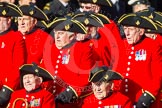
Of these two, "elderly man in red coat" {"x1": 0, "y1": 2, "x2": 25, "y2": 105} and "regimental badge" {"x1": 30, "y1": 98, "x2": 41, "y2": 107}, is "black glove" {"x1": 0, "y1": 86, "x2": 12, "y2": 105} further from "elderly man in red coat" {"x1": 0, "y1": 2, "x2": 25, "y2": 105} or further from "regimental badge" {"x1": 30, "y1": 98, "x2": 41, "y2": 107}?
"regimental badge" {"x1": 30, "y1": 98, "x2": 41, "y2": 107}

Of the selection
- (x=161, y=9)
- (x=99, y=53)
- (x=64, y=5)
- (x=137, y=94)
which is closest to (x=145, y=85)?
(x=137, y=94)

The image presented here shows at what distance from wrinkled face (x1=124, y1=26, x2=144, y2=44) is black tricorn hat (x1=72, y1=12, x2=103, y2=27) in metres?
0.65

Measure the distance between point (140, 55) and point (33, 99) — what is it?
1.67 meters

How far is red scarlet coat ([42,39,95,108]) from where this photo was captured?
13320mm

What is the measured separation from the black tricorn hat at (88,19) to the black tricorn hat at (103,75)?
44.6 inches

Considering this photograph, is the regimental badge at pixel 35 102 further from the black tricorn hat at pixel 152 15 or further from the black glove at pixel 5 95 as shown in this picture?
the black tricorn hat at pixel 152 15

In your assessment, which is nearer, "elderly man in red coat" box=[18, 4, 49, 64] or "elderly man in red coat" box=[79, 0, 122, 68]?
"elderly man in red coat" box=[79, 0, 122, 68]

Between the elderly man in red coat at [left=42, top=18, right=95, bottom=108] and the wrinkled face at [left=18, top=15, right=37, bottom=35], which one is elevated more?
the wrinkled face at [left=18, top=15, right=37, bottom=35]

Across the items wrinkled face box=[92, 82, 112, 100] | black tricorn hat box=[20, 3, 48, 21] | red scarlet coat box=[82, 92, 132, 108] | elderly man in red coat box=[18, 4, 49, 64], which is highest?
black tricorn hat box=[20, 3, 48, 21]

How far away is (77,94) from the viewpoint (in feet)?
43.8

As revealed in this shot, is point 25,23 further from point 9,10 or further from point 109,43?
point 109,43

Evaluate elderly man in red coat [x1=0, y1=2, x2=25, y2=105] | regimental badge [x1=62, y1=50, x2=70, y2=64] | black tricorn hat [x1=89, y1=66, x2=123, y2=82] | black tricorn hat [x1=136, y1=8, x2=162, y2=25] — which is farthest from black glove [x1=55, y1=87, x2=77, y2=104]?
black tricorn hat [x1=136, y1=8, x2=162, y2=25]

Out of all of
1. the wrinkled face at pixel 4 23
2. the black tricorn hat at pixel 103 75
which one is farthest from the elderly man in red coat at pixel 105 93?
the wrinkled face at pixel 4 23

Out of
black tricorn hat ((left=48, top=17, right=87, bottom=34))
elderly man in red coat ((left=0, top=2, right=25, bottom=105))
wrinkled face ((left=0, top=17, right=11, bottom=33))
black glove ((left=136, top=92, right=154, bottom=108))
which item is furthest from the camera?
wrinkled face ((left=0, top=17, right=11, bottom=33))
